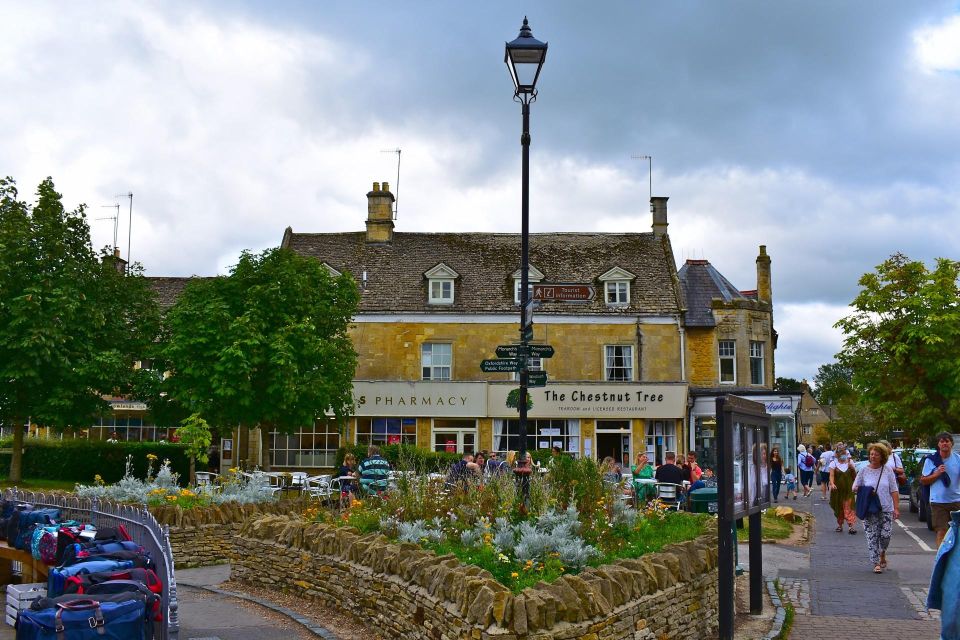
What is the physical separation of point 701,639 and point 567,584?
278cm

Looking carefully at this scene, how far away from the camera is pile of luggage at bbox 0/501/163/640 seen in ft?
21.2

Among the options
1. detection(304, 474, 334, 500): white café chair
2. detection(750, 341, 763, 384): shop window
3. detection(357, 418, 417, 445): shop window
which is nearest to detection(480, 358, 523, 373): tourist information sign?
detection(304, 474, 334, 500): white café chair

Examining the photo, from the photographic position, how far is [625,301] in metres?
38.5

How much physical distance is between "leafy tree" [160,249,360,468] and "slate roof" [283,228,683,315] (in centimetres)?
562

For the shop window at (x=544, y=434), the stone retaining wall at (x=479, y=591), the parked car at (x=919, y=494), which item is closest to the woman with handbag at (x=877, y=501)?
the stone retaining wall at (x=479, y=591)

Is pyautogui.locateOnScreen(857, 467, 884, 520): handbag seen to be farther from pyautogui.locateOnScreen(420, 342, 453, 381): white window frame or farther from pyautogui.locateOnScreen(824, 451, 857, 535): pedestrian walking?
pyautogui.locateOnScreen(420, 342, 453, 381): white window frame

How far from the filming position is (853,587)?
13.2 meters

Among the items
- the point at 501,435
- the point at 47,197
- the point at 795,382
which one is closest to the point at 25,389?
the point at 47,197

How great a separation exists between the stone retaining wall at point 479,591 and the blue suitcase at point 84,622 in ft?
8.23

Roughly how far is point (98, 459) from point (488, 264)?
54.6 ft

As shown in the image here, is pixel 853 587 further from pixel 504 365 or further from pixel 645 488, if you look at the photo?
pixel 645 488

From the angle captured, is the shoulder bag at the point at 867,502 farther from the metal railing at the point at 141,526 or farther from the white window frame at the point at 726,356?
the white window frame at the point at 726,356

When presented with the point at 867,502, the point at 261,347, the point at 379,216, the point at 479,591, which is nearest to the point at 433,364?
the point at 379,216

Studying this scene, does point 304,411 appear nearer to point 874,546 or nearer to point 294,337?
point 294,337
